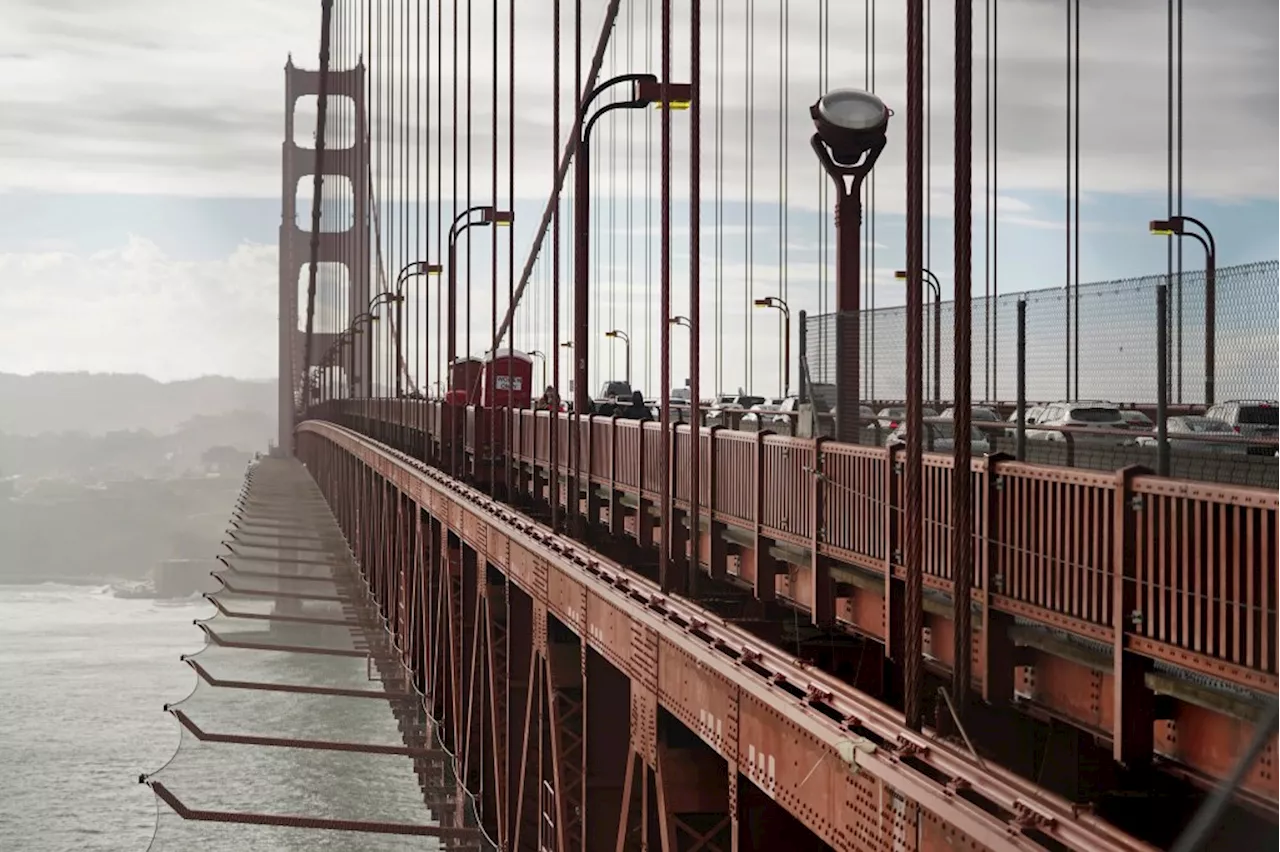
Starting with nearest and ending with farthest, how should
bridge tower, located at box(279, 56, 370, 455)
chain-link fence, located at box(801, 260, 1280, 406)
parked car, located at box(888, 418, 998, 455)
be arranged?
chain-link fence, located at box(801, 260, 1280, 406) → parked car, located at box(888, 418, 998, 455) → bridge tower, located at box(279, 56, 370, 455)

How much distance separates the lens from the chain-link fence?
31.6 feet

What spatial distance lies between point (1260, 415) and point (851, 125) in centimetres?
570

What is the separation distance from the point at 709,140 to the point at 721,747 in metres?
33.3

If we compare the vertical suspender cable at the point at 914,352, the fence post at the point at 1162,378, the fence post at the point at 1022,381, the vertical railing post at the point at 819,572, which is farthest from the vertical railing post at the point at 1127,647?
the fence post at the point at 1022,381

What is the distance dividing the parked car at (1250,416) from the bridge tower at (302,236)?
7992cm

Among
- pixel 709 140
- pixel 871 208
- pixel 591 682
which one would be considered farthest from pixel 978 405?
pixel 709 140

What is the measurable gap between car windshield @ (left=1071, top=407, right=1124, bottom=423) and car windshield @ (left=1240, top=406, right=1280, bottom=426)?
80 cm

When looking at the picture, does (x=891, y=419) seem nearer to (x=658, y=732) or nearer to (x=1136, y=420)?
(x=1136, y=420)

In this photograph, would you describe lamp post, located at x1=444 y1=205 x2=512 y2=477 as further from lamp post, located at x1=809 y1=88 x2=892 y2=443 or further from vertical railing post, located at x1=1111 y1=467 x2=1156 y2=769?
vertical railing post, located at x1=1111 y1=467 x2=1156 y2=769

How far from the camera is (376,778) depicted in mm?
60875

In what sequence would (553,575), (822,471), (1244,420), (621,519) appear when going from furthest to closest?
1. (621,519)
2. (553,575)
3. (1244,420)
4. (822,471)

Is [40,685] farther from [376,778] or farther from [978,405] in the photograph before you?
[978,405]

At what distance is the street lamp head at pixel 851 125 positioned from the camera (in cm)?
1540

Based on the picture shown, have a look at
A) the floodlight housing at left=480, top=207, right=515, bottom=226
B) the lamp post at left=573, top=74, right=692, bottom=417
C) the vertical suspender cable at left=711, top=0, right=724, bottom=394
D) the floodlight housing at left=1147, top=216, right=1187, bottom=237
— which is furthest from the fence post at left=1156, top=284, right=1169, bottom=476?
the vertical suspender cable at left=711, top=0, right=724, bottom=394
